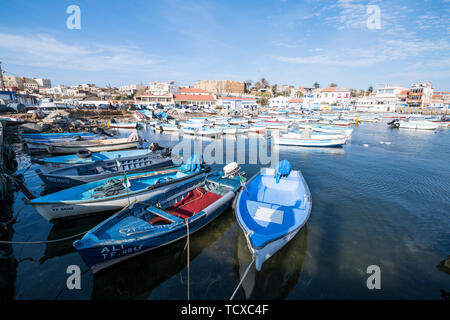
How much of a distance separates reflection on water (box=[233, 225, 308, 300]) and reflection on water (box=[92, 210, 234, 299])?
1.74 meters

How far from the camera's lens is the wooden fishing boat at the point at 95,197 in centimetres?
871

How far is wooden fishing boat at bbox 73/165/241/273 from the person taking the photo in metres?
6.35

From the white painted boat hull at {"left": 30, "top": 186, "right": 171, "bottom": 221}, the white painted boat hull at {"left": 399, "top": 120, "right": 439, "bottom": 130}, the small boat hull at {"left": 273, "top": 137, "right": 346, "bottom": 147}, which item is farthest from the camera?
the white painted boat hull at {"left": 399, "top": 120, "right": 439, "bottom": 130}

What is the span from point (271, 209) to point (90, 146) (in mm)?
20767

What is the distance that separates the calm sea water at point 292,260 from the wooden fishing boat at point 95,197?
0.90 meters

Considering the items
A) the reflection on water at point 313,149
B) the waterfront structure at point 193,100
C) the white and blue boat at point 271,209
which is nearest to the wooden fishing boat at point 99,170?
the white and blue boat at point 271,209

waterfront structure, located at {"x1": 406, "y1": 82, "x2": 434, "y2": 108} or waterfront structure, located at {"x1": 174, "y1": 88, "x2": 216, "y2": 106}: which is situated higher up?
waterfront structure, located at {"x1": 406, "y1": 82, "x2": 434, "y2": 108}

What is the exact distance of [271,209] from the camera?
905 cm

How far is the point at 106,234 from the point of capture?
687cm

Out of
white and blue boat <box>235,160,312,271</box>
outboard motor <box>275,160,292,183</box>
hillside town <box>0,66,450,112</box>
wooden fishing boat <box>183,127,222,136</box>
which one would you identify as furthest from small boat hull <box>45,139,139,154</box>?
hillside town <box>0,66,450,112</box>

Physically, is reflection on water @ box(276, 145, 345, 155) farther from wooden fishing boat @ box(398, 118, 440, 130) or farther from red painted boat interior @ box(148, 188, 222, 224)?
wooden fishing boat @ box(398, 118, 440, 130)

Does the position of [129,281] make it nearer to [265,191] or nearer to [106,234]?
[106,234]

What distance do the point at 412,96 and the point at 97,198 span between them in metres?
143
